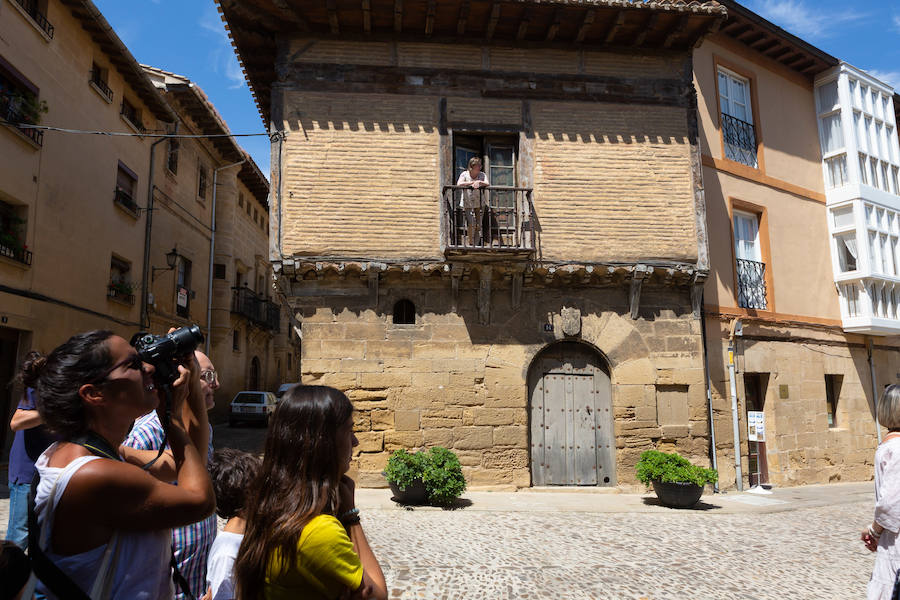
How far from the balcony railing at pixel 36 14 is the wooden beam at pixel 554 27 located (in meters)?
9.71

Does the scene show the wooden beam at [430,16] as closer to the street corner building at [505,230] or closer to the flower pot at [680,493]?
the street corner building at [505,230]

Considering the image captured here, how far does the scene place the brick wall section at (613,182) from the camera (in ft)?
32.6

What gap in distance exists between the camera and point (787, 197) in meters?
12.4

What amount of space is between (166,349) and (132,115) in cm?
1693

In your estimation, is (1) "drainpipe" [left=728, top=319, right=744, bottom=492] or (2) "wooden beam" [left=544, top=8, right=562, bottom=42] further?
(1) "drainpipe" [left=728, top=319, right=744, bottom=492]

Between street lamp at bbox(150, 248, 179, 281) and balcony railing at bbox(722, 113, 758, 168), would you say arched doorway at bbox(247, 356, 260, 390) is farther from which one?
balcony railing at bbox(722, 113, 758, 168)

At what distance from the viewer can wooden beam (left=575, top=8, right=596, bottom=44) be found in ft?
32.1

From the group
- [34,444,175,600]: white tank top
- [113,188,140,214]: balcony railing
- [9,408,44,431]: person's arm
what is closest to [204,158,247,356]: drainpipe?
[113,188,140,214]: balcony railing

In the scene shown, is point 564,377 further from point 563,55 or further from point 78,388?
point 78,388

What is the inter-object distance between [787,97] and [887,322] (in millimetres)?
5125

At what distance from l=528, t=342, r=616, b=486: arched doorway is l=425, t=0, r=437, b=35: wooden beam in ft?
18.2

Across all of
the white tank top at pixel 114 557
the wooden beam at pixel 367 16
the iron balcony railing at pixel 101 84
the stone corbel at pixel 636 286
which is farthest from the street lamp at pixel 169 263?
the white tank top at pixel 114 557

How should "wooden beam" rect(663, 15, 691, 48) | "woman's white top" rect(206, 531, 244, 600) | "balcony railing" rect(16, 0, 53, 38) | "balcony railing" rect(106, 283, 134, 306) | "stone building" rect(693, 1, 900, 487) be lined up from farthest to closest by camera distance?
"balcony railing" rect(106, 283, 134, 306), "balcony railing" rect(16, 0, 53, 38), "stone building" rect(693, 1, 900, 487), "wooden beam" rect(663, 15, 691, 48), "woman's white top" rect(206, 531, 244, 600)

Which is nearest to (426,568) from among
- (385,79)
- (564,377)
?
(564,377)
